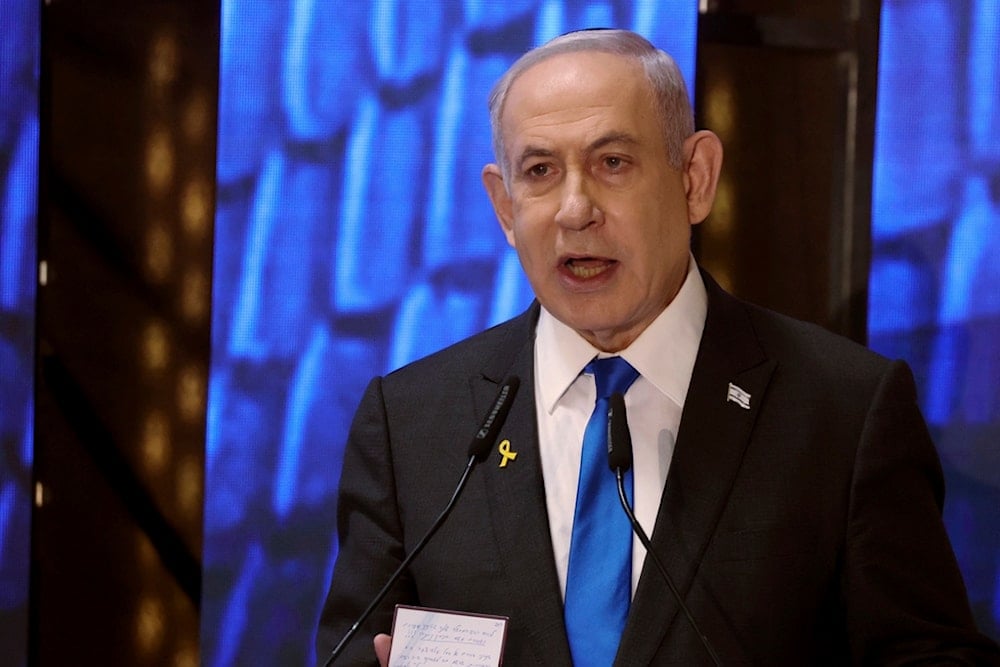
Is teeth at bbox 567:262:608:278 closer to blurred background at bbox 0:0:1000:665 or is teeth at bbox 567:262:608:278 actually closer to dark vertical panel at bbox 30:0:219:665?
blurred background at bbox 0:0:1000:665

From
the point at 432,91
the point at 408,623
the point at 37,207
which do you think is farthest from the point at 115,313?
the point at 408,623

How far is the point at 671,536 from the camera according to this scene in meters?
1.80

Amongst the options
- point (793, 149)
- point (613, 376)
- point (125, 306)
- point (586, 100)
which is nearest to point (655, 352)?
point (613, 376)

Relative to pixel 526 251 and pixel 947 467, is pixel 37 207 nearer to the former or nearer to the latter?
pixel 526 251

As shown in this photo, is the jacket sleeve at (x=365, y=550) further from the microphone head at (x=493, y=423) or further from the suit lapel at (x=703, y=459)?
the suit lapel at (x=703, y=459)

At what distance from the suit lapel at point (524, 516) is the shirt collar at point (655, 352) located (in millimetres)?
39

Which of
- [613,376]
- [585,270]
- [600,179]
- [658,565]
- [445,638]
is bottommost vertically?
[445,638]

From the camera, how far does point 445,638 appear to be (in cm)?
164

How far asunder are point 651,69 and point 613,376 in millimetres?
501

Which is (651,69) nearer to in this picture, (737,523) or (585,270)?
(585,270)

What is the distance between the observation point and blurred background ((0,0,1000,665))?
2867 millimetres

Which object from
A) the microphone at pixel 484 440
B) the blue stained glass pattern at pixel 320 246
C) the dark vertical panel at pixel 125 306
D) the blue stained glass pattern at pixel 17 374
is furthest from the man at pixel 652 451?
the blue stained glass pattern at pixel 17 374

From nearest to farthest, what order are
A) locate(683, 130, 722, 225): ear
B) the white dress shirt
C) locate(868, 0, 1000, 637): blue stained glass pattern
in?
the white dress shirt → locate(683, 130, 722, 225): ear → locate(868, 0, 1000, 637): blue stained glass pattern

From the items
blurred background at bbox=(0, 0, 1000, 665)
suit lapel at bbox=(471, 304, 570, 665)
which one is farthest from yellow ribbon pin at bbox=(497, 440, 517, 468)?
blurred background at bbox=(0, 0, 1000, 665)
